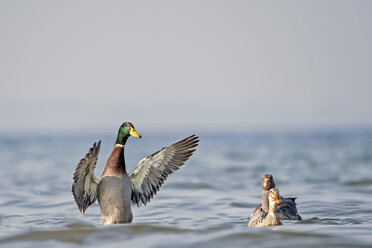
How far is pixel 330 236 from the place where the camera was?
22.2 ft

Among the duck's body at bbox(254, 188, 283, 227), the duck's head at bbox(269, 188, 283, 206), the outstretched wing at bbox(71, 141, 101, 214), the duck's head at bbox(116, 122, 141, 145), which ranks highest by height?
the duck's head at bbox(116, 122, 141, 145)

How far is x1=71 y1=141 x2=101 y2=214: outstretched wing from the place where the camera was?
778 centimetres

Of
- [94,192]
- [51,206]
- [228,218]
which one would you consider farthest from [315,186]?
[94,192]

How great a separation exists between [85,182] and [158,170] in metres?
1.33

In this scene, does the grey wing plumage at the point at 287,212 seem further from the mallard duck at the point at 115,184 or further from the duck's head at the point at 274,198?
the mallard duck at the point at 115,184

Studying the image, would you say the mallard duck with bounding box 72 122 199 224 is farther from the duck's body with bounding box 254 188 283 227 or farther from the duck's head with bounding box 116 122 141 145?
the duck's body with bounding box 254 188 283 227

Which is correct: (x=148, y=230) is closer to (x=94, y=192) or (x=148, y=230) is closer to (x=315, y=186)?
(x=94, y=192)

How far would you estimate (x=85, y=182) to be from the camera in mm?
8477

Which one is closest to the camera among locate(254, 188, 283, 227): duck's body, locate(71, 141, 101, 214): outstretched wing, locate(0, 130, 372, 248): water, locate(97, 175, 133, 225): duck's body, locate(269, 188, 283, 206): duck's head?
locate(0, 130, 372, 248): water

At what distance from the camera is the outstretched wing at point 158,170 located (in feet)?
30.3

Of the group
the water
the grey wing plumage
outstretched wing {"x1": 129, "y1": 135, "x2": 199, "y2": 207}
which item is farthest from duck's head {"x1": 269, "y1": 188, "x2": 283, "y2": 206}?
outstretched wing {"x1": 129, "y1": 135, "x2": 199, "y2": 207}

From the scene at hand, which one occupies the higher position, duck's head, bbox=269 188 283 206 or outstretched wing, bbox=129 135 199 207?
outstretched wing, bbox=129 135 199 207

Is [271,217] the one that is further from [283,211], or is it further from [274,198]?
[283,211]

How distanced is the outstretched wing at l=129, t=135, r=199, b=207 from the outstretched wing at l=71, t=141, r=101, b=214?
729 mm
